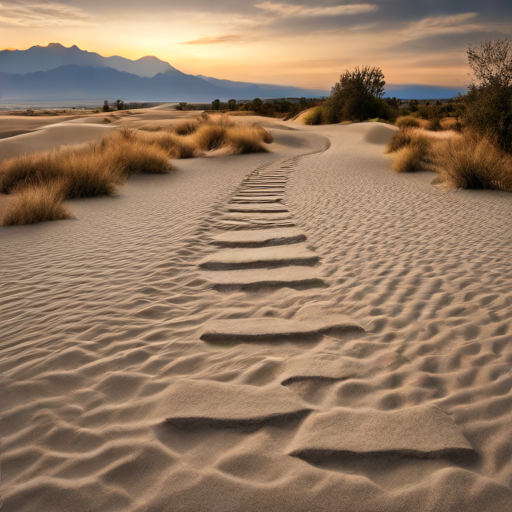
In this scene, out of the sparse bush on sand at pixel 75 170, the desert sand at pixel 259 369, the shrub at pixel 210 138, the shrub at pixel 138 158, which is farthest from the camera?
the shrub at pixel 210 138

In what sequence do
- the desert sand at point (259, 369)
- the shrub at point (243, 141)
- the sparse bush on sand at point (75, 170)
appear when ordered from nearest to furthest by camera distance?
the desert sand at point (259, 369) < the sparse bush on sand at point (75, 170) < the shrub at point (243, 141)

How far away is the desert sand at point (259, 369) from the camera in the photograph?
5.75 feet

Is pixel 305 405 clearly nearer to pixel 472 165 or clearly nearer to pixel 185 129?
pixel 472 165

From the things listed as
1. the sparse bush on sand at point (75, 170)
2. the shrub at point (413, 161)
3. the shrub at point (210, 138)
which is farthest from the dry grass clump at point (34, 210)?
the shrub at point (210, 138)

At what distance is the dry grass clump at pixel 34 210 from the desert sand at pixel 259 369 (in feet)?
2.38

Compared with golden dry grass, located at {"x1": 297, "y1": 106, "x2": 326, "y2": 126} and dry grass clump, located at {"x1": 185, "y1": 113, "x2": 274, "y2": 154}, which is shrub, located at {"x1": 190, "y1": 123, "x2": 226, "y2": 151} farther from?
golden dry grass, located at {"x1": 297, "y1": 106, "x2": 326, "y2": 126}

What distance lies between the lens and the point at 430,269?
13.7ft

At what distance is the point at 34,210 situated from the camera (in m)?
6.64

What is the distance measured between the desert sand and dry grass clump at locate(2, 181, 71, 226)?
0.72 meters

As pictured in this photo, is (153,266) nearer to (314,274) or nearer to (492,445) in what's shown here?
(314,274)

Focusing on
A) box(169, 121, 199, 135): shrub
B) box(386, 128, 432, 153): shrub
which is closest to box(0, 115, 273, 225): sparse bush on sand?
box(169, 121, 199, 135): shrub

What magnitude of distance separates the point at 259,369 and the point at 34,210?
562cm

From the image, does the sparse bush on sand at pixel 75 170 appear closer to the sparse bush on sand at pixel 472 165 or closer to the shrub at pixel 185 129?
the shrub at pixel 185 129

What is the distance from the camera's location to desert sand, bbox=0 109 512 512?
69.0 inches
